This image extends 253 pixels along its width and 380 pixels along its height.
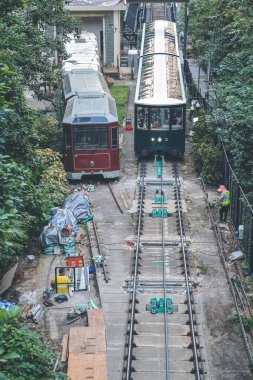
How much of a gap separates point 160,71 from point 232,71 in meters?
4.20

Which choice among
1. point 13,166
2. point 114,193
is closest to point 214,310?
point 13,166

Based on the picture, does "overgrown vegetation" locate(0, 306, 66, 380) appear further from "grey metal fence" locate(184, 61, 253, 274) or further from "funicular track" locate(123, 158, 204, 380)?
"grey metal fence" locate(184, 61, 253, 274)

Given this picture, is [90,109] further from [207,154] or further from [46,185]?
[207,154]

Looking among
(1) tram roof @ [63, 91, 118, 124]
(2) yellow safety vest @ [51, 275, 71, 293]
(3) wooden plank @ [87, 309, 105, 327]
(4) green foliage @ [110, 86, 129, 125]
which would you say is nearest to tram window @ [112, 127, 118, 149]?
(1) tram roof @ [63, 91, 118, 124]

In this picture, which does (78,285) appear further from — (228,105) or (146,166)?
(146,166)

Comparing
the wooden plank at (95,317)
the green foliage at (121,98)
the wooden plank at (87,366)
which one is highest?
the wooden plank at (87,366)

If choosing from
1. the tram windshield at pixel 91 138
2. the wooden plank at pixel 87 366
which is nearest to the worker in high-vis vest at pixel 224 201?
the tram windshield at pixel 91 138

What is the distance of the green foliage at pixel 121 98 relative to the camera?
3719 cm

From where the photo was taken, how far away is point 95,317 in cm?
1602

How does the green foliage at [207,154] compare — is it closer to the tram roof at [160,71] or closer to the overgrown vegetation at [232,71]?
the overgrown vegetation at [232,71]

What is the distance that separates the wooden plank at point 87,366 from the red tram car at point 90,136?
12.8 m

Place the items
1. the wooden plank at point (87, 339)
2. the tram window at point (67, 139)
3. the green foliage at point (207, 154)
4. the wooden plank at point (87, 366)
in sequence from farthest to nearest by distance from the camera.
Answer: the green foliage at point (207, 154) < the tram window at point (67, 139) < the wooden plank at point (87, 339) < the wooden plank at point (87, 366)

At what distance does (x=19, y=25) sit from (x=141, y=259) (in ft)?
34.9

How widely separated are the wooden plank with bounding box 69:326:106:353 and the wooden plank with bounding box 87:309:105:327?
1.58 feet
